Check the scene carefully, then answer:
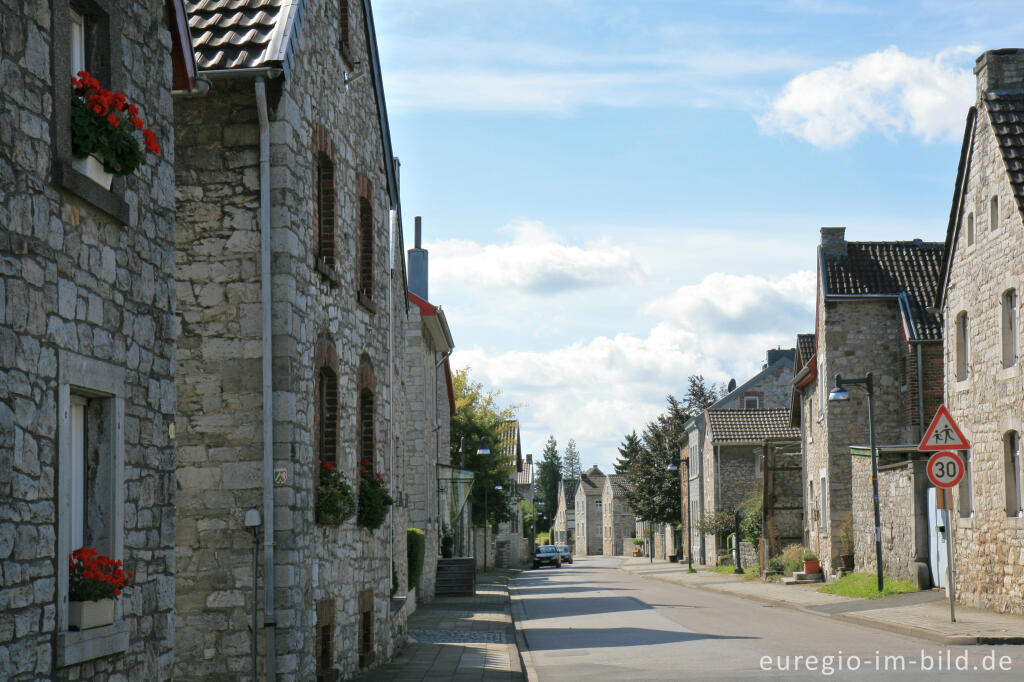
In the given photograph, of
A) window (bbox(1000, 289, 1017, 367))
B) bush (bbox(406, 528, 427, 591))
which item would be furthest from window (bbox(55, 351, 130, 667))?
bush (bbox(406, 528, 427, 591))

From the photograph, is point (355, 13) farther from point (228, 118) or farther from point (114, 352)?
point (114, 352)

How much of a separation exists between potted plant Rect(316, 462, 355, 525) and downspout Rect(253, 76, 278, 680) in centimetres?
112

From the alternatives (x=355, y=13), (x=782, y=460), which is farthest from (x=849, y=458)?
(x=355, y=13)

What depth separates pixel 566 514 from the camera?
504 ft

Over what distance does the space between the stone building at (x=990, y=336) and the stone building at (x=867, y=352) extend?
9.60 m

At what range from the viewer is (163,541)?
29.5 feet

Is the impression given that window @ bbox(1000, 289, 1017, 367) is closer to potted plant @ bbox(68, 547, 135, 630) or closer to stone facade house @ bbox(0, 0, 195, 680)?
stone facade house @ bbox(0, 0, 195, 680)

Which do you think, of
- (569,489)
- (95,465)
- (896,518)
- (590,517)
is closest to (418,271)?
(896,518)

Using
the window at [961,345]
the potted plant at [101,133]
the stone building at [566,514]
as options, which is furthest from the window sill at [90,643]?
the stone building at [566,514]

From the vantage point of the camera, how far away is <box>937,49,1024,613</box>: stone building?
68.5 ft

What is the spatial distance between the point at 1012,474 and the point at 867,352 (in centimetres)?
1404

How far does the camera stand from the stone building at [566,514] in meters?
152

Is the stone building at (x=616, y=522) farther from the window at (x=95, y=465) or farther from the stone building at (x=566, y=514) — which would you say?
the window at (x=95, y=465)

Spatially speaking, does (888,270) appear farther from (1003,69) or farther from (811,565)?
(1003,69)
